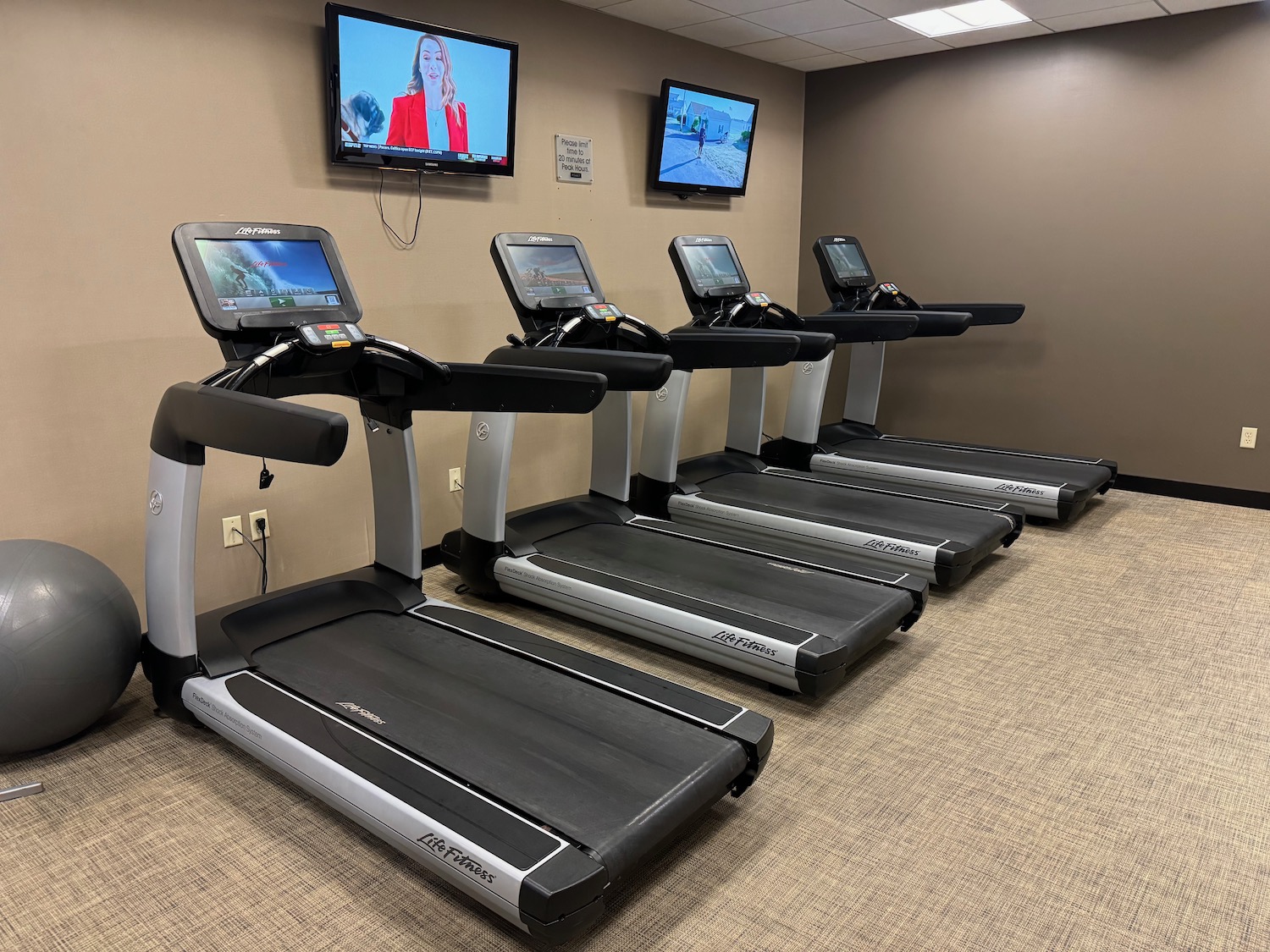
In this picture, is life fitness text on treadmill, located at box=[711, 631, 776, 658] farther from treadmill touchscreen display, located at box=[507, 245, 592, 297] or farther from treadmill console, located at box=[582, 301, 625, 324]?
treadmill touchscreen display, located at box=[507, 245, 592, 297]

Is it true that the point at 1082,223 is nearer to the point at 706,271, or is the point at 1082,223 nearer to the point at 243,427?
the point at 706,271

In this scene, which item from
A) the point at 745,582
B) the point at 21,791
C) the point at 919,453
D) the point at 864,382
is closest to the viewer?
the point at 21,791

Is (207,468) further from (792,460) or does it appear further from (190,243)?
(792,460)

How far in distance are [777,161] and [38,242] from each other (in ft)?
14.8

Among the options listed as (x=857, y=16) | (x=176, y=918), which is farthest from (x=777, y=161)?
(x=176, y=918)

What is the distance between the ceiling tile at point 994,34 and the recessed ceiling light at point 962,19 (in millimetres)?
73

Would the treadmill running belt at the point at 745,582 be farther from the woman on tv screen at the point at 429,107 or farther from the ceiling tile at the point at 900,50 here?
the ceiling tile at the point at 900,50

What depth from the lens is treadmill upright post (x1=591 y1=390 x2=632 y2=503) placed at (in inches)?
160

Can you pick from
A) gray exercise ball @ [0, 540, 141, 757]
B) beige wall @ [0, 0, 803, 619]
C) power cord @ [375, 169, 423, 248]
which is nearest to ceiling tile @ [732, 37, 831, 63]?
beige wall @ [0, 0, 803, 619]

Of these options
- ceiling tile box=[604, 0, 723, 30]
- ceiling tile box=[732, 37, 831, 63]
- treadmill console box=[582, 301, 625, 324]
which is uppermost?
ceiling tile box=[732, 37, 831, 63]

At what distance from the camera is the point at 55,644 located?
2404 mm

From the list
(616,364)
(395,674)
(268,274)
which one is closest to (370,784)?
(395,674)

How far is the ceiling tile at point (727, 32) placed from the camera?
15.6 feet

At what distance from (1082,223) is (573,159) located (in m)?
3.00
